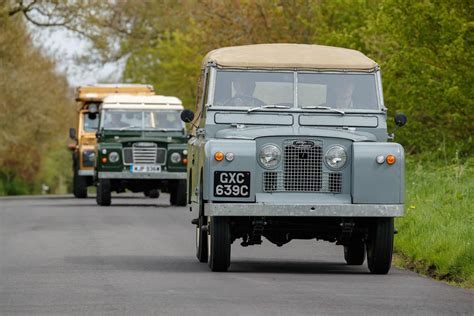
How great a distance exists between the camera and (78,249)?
20.3 meters

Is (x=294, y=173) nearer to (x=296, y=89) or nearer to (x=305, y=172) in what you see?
(x=305, y=172)

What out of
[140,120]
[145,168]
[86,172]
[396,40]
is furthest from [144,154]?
[396,40]

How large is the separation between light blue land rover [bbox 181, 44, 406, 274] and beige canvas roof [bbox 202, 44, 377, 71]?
1.01 feet

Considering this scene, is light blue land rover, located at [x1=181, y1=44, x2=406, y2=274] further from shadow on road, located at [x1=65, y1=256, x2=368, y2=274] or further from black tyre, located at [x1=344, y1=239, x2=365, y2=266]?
shadow on road, located at [x1=65, y1=256, x2=368, y2=274]

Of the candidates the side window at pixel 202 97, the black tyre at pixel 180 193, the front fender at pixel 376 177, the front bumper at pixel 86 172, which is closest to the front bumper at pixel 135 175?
the black tyre at pixel 180 193

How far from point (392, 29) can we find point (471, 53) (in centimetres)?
253

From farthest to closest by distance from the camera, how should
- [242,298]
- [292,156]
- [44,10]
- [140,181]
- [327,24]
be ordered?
[44,10], [327,24], [140,181], [292,156], [242,298]

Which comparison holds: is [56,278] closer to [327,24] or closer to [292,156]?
[292,156]

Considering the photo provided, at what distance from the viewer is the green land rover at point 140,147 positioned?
34969 millimetres

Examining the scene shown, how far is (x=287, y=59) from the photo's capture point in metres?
18.1

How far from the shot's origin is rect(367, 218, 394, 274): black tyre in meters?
16.2

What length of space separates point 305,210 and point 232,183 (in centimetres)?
78

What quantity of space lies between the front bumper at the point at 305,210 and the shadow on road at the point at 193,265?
875 mm

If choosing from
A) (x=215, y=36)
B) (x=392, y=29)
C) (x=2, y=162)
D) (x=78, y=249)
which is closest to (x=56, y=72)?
(x=2, y=162)
